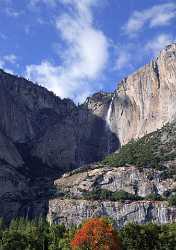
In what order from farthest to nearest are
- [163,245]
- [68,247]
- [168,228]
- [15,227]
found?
[15,227] → [168,228] → [163,245] → [68,247]

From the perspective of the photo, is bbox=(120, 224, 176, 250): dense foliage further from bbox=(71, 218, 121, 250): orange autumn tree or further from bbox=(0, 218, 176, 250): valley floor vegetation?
bbox=(71, 218, 121, 250): orange autumn tree

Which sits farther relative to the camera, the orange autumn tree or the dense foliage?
the dense foliage

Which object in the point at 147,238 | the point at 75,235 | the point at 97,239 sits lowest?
the point at 97,239

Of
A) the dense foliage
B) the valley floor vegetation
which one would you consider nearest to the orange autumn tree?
the valley floor vegetation

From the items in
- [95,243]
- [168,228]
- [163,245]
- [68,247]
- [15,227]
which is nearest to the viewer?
[95,243]

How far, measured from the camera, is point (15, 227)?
16725 cm

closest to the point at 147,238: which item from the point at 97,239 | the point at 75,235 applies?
the point at 75,235

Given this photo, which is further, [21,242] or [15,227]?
[15,227]

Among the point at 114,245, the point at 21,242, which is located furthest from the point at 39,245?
the point at 114,245

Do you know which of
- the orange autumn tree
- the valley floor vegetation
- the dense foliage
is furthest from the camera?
the dense foliage

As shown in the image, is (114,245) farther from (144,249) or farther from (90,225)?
(144,249)

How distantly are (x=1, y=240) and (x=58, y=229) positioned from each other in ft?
55.0

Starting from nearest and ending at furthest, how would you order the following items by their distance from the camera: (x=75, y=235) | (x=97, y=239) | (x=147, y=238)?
(x=97, y=239)
(x=75, y=235)
(x=147, y=238)

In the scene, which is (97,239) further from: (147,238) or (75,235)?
(147,238)
